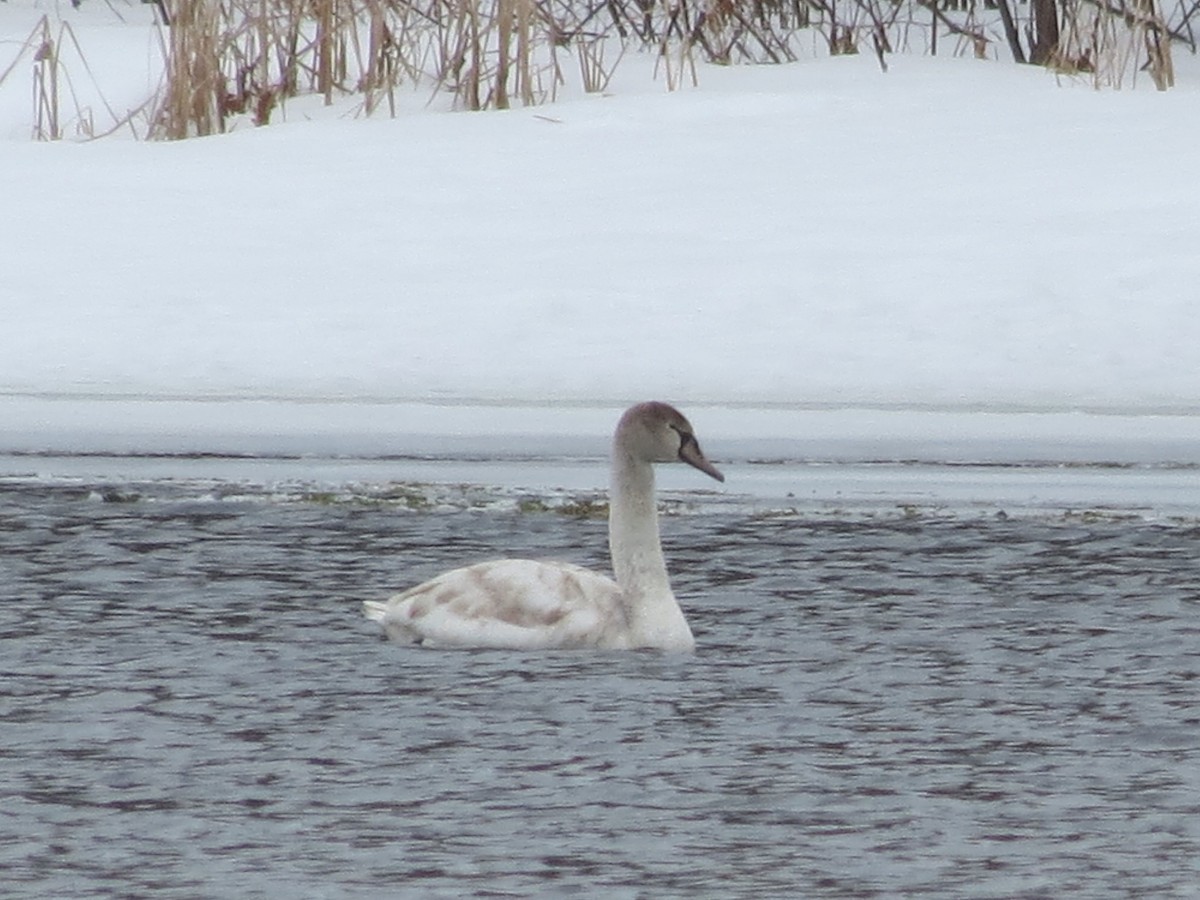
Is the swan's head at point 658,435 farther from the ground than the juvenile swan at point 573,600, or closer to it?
farther from the ground

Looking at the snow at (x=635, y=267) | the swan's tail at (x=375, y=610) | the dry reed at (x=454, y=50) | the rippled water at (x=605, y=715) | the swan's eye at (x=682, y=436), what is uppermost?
the dry reed at (x=454, y=50)

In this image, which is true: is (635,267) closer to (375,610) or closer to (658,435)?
(658,435)

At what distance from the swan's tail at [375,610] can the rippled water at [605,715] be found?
0.18ft

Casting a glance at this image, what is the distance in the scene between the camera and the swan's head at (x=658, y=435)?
7391 millimetres

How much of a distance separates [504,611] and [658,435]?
634 mm

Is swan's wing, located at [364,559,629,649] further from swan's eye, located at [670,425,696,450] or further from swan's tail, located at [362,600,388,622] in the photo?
swan's eye, located at [670,425,696,450]

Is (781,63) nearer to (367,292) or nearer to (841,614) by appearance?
(367,292)

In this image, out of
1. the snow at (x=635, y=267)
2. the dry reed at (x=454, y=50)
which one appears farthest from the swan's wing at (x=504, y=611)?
the dry reed at (x=454, y=50)

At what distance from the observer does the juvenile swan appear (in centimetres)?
702

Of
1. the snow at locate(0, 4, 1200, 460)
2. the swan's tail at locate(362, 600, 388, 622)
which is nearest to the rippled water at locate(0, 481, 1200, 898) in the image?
the swan's tail at locate(362, 600, 388, 622)

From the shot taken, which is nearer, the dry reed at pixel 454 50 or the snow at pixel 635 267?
the snow at pixel 635 267

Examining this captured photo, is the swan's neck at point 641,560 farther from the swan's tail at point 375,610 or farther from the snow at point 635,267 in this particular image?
the snow at point 635,267

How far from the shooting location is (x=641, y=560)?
7191mm

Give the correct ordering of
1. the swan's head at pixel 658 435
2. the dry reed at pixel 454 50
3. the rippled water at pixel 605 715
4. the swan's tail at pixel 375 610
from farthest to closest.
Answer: the dry reed at pixel 454 50
the swan's head at pixel 658 435
the swan's tail at pixel 375 610
the rippled water at pixel 605 715
